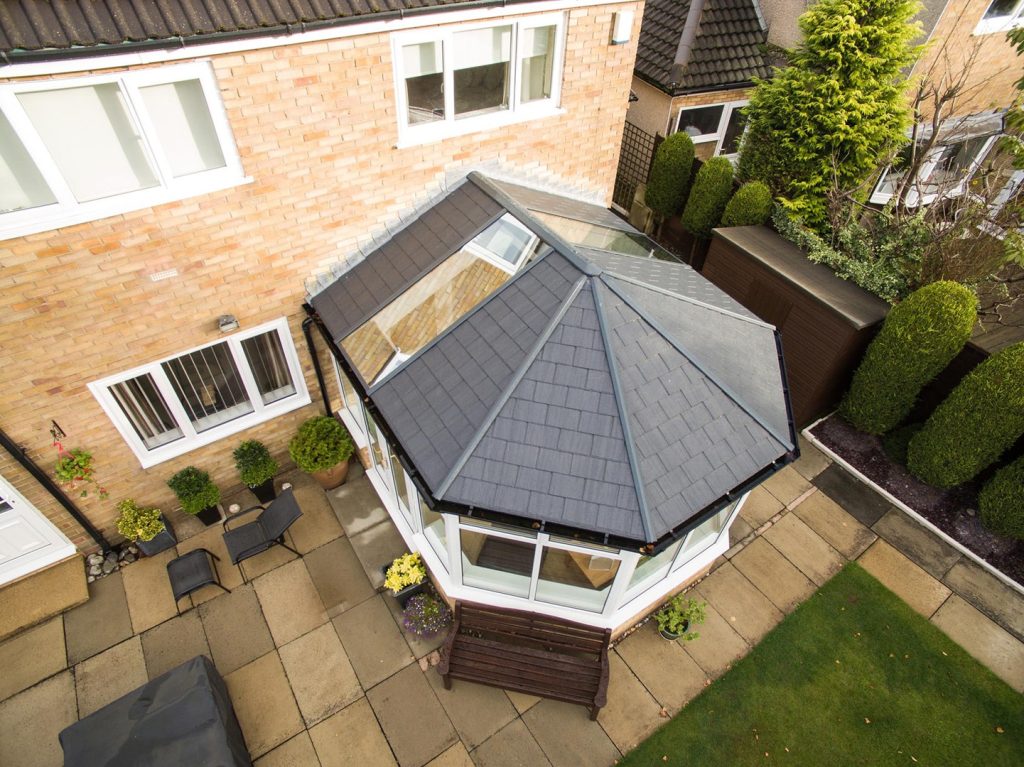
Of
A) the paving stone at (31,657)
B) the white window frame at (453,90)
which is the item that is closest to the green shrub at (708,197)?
the white window frame at (453,90)

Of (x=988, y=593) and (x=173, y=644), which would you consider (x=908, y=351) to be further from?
(x=173, y=644)

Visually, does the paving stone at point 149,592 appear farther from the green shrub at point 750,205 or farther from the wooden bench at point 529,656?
the green shrub at point 750,205

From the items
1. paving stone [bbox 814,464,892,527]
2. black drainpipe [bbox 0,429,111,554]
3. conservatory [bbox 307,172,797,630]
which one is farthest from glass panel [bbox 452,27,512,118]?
paving stone [bbox 814,464,892,527]

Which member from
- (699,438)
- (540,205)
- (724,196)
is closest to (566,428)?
(699,438)

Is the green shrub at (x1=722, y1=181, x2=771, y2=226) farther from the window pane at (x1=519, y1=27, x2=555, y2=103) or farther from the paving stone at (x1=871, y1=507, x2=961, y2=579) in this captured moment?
the paving stone at (x1=871, y1=507, x2=961, y2=579)

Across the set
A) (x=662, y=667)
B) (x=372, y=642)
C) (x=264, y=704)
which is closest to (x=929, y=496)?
(x=662, y=667)

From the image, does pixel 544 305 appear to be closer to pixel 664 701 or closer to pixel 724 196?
pixel 664 701
